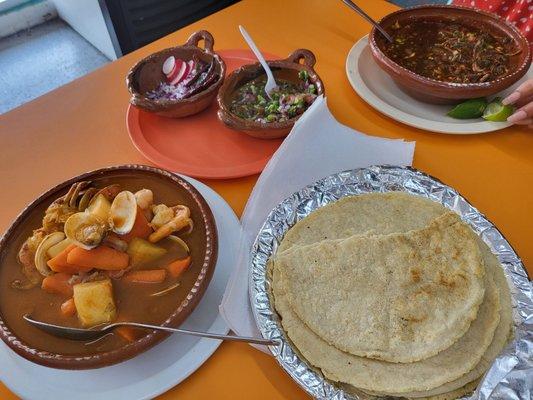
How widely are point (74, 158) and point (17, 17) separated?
3240 millimetres

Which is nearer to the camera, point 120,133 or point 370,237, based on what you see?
point 370,237

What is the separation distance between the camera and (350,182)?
1322 mm

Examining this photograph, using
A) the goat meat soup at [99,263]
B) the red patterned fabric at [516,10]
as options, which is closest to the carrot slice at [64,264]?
the goat meat soup at [99,263]

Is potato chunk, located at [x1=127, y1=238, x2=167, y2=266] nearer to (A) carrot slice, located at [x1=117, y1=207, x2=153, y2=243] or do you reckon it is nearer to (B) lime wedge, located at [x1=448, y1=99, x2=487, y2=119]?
(A) carrot slice, located at [x1=117, y1=207, x2=153, y2=243]

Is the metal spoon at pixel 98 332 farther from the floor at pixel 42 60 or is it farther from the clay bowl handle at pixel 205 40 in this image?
the floor at pixel 42 60

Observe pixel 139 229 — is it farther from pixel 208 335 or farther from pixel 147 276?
pixel 208 335

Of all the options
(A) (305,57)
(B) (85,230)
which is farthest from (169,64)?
(B) (85,230)

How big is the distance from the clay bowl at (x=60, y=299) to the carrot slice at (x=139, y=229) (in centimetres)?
10

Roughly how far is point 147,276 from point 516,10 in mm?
1964

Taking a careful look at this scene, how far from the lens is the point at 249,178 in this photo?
144 centimetres

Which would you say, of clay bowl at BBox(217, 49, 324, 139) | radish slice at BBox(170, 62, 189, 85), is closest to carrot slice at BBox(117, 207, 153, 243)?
clay bowl at BBox(217, 49, 324, 139)

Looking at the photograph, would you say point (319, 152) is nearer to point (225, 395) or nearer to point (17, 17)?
point (225, 395)

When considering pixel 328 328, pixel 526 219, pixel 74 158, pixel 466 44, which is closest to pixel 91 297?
pixel 328 328

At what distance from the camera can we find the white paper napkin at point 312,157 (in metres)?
Answer: 1.31
